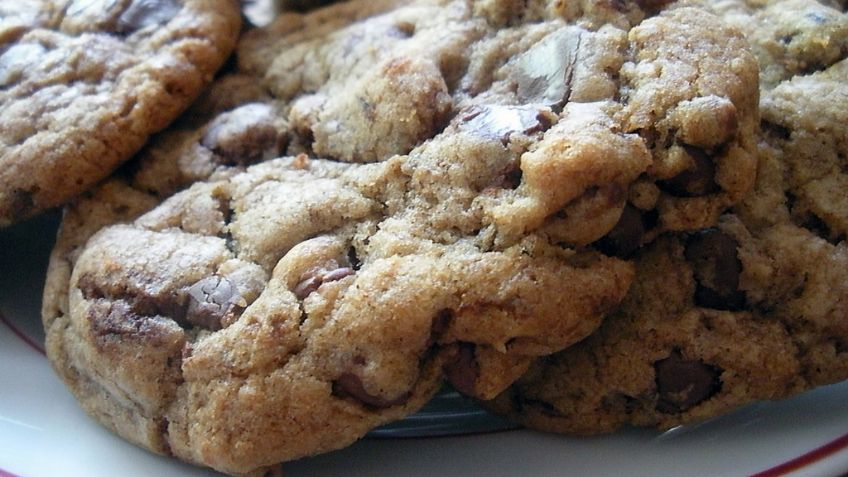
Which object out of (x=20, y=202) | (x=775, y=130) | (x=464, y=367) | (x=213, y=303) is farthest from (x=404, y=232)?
(x=20, y=202)

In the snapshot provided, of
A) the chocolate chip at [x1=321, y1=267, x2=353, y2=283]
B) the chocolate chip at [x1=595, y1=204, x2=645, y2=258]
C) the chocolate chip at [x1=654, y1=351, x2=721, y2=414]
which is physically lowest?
the chocolate chip at [x1=654, y1=351, x2=721, y2=414]

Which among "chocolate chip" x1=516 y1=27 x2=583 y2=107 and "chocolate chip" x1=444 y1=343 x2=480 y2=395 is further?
"chocolate chip" x1=516 y1=27 x2=583 y2=107

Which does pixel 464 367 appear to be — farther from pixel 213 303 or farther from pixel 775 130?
pixel 775 130

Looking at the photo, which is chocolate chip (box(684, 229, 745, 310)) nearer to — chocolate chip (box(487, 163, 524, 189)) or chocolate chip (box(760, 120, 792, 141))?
chocolate chip (box(760, 120, 792, 141))

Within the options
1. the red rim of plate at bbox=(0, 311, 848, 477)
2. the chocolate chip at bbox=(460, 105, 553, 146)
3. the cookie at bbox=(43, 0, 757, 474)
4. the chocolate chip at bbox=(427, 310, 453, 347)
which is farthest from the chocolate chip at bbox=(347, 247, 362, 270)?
the red rim of plate at bbox=(0, 311, 848, 477)

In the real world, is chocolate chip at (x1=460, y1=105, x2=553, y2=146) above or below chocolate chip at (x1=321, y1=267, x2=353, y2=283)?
above

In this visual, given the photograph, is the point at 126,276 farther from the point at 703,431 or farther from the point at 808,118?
the point at 808,118

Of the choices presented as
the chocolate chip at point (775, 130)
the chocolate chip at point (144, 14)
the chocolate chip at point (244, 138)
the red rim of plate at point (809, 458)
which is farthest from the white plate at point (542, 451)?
the chocolate chip at point (144, 14)

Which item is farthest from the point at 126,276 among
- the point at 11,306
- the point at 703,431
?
the point at 703,431
